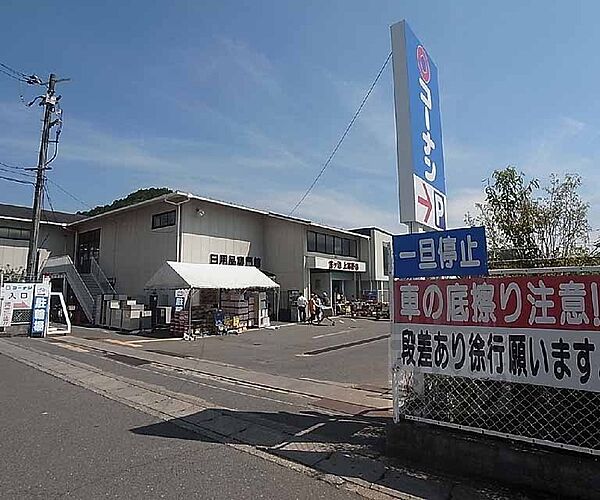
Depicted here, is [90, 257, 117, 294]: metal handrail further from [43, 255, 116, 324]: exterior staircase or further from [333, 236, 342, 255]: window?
[333, 236, 342, 255]: window

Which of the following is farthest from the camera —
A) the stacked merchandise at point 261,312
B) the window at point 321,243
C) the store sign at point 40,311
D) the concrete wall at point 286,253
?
the window at point 321,243

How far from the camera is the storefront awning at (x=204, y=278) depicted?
17250 mm

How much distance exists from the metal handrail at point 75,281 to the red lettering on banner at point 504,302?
2145cm

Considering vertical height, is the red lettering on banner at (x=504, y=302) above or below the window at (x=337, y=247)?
below

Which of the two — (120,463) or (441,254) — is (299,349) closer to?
(120,463)

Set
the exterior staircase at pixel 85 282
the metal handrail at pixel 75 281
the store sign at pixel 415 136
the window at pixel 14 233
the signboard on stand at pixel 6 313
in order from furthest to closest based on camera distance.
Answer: the window at pixel 14 233 < the exterior staircase at pixel 85 282 < the metal handrail at pixel 75 281 < the signboard on stand at pixel 6 313 < the store sign at pixel 415 136

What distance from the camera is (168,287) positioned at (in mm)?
17156

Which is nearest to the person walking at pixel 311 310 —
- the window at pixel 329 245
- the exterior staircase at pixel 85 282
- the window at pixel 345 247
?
the window at pixel 329 245

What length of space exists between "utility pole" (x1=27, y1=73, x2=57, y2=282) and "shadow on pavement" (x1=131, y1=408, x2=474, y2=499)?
55.8 ft

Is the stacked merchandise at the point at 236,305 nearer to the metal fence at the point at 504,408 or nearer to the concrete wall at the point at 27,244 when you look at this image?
the concrete wall at the point at 27,244

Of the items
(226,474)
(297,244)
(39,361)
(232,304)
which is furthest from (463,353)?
(297,244)

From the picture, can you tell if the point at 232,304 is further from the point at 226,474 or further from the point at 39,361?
the point at 226,474

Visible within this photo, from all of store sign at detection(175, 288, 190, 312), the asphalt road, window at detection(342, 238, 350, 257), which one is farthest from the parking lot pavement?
window at detection(342, 238, 350, 257)

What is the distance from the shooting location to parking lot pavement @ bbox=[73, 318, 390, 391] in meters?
9.73
